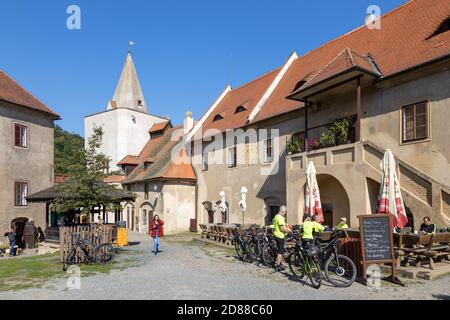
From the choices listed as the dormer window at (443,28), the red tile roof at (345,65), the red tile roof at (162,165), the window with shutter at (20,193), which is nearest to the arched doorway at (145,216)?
the red tile roof at (162,165)

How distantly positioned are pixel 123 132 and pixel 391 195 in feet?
113

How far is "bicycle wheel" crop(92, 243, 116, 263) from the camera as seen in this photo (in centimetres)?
1221

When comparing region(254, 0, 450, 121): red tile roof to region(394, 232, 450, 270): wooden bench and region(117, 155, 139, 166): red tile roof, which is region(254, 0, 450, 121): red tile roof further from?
region(117, 155, 139, 166): red tile roof

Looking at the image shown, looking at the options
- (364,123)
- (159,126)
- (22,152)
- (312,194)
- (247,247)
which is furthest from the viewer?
(159,126)

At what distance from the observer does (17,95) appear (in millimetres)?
26906

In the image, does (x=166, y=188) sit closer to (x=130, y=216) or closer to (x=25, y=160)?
(x=130, y=216)

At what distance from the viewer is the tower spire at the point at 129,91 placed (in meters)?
42.8

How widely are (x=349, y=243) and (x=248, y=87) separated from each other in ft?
67.7

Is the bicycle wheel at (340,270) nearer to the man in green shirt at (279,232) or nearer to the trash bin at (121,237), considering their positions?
the man in green shirt at (279,232)

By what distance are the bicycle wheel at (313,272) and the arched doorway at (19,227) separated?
22149 mm

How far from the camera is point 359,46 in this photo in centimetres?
1834

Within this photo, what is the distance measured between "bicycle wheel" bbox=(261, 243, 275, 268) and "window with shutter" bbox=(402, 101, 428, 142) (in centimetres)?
687

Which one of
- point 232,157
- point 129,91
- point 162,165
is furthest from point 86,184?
point 129,91

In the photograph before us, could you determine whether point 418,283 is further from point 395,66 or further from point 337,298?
point 395,66
